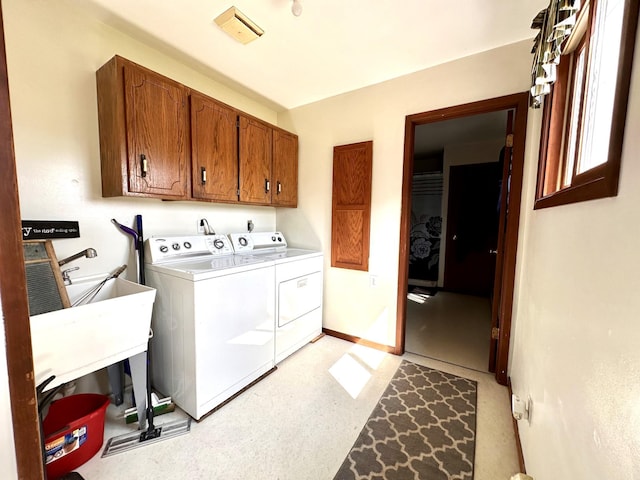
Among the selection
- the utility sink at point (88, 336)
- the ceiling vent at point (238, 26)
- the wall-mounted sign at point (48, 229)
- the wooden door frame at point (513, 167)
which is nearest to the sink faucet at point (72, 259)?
the wall-mounted sign at point (48, 229)

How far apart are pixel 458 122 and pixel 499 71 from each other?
147 cm

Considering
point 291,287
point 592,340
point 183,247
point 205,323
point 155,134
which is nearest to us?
point 592,340

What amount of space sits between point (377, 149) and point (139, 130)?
1.89m

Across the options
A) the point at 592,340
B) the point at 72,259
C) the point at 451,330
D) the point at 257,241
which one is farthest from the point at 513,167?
the point at 72,259

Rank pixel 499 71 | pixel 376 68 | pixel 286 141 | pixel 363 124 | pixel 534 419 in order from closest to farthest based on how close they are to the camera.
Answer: pixel 534 419 → pixel 499 71 → pixel 376 68 → pixel 363 124 → pixel 286 141

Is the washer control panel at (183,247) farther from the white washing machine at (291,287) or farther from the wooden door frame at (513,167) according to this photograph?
the wooden door frame at (513,167)

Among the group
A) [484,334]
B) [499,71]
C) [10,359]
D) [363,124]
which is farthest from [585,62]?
[484,334]

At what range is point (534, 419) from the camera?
3.70ft

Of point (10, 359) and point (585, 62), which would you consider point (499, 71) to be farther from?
point (10, 359)

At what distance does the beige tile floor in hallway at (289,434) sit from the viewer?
131 cm

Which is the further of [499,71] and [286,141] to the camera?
[286,141]

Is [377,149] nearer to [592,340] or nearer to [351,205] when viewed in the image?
[351,205]

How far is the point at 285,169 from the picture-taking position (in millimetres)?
2748

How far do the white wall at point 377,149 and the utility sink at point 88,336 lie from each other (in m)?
1.75
